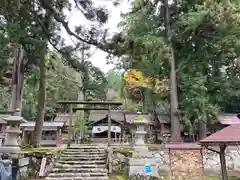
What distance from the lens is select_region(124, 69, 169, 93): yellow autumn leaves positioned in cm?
1805

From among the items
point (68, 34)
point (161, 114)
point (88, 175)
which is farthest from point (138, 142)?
point (161, 114)

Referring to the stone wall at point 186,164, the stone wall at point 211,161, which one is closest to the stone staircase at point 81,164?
the stone wall at point 186,164

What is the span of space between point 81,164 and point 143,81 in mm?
11690

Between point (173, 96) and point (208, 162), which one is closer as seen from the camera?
point (208, 162)

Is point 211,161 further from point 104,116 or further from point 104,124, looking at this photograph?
point 104,116

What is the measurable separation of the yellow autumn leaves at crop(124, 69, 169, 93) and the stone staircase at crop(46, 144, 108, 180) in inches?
334

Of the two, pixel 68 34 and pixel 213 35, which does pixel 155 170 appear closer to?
pixel 68 34

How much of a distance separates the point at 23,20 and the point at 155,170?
6415mm

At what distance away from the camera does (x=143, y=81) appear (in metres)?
20.3

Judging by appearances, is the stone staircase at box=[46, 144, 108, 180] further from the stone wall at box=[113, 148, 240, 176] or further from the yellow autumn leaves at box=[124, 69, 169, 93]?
the yellow autumn leaves at box=[124, 69, 169, 93]

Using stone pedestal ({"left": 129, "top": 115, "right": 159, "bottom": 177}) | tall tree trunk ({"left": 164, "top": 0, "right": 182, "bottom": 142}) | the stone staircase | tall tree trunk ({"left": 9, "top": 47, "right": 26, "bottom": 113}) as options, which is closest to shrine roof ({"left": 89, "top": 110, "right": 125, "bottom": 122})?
tall tree trunk ({"left": 164, "top": 0, "right": 182, "bottom": 142})

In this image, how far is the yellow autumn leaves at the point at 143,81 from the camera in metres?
18.1

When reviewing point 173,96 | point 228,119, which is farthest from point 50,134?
point 228,119

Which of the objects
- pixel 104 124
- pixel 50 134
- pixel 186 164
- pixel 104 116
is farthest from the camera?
pixel 104 116
